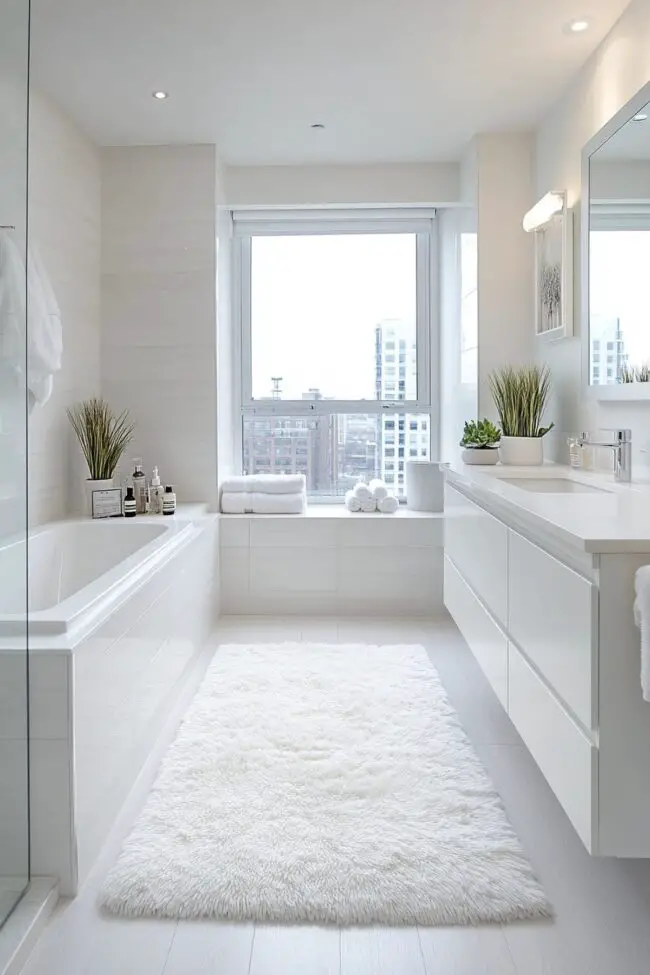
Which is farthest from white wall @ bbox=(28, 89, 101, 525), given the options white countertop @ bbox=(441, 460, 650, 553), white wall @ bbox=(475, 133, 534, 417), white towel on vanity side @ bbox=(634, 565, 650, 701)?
white towel on vanity side @ bbox=(634, 565, 650, 701)

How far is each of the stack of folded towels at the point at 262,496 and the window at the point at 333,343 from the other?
1.76 ft

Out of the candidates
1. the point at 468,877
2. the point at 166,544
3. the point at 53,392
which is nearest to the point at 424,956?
the point at 468,877

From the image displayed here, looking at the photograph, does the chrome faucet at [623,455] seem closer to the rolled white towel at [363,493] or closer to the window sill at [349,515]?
the window sill at [349,515]

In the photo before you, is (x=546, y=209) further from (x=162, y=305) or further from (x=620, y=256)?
(x=162, y=305)

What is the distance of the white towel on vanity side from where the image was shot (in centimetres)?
143

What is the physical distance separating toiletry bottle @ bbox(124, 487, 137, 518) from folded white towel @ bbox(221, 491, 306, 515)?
23.6 inches

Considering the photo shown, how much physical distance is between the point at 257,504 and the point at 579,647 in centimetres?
303

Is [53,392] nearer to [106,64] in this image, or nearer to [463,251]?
[106,64]

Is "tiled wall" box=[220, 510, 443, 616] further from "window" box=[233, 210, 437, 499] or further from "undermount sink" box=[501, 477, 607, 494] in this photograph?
"undermount sink" box=[501, 477, 607, 494]

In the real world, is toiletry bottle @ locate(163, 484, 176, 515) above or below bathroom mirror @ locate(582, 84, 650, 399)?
below

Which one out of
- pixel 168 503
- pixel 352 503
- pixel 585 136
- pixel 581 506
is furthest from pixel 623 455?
pixel 168 503

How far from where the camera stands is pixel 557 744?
1792 mm

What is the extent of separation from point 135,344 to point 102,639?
104 inches

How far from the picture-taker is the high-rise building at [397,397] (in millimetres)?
5109
